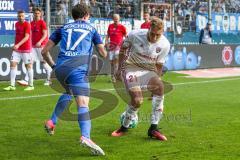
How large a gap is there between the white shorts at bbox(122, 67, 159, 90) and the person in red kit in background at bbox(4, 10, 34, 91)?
631 centimetres

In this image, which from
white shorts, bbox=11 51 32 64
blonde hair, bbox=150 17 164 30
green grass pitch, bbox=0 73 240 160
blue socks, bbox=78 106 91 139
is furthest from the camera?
white shorts, bbox=11 51 32 64

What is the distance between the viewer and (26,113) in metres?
9.98

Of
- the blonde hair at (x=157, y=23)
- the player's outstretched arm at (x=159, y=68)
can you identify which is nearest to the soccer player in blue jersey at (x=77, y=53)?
the blonde hair at (x=157, y=23)

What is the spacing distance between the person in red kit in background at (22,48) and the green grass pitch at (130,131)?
0.80 m

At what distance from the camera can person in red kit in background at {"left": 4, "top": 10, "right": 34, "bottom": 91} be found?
45.7ft

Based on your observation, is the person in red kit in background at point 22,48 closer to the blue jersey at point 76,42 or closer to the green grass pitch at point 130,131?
the green grass pitch at point 130,131

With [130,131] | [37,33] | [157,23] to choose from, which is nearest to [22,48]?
[37,33]

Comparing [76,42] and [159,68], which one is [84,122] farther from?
[159,68]

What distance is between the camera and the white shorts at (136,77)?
7.93 meters

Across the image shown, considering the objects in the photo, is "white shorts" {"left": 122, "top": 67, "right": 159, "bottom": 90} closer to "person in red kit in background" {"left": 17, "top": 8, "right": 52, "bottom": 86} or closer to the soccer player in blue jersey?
the soccer player in blue jersey

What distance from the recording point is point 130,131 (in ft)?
27.2

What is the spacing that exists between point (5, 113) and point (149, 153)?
403 centimetres

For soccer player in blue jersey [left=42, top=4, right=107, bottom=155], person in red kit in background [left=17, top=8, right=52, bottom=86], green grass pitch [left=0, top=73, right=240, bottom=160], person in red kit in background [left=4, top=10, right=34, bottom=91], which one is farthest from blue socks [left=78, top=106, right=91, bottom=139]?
person in red kit in background [left=17, top=8, right=52, bottom=86]

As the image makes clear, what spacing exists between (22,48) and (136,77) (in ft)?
22.2
